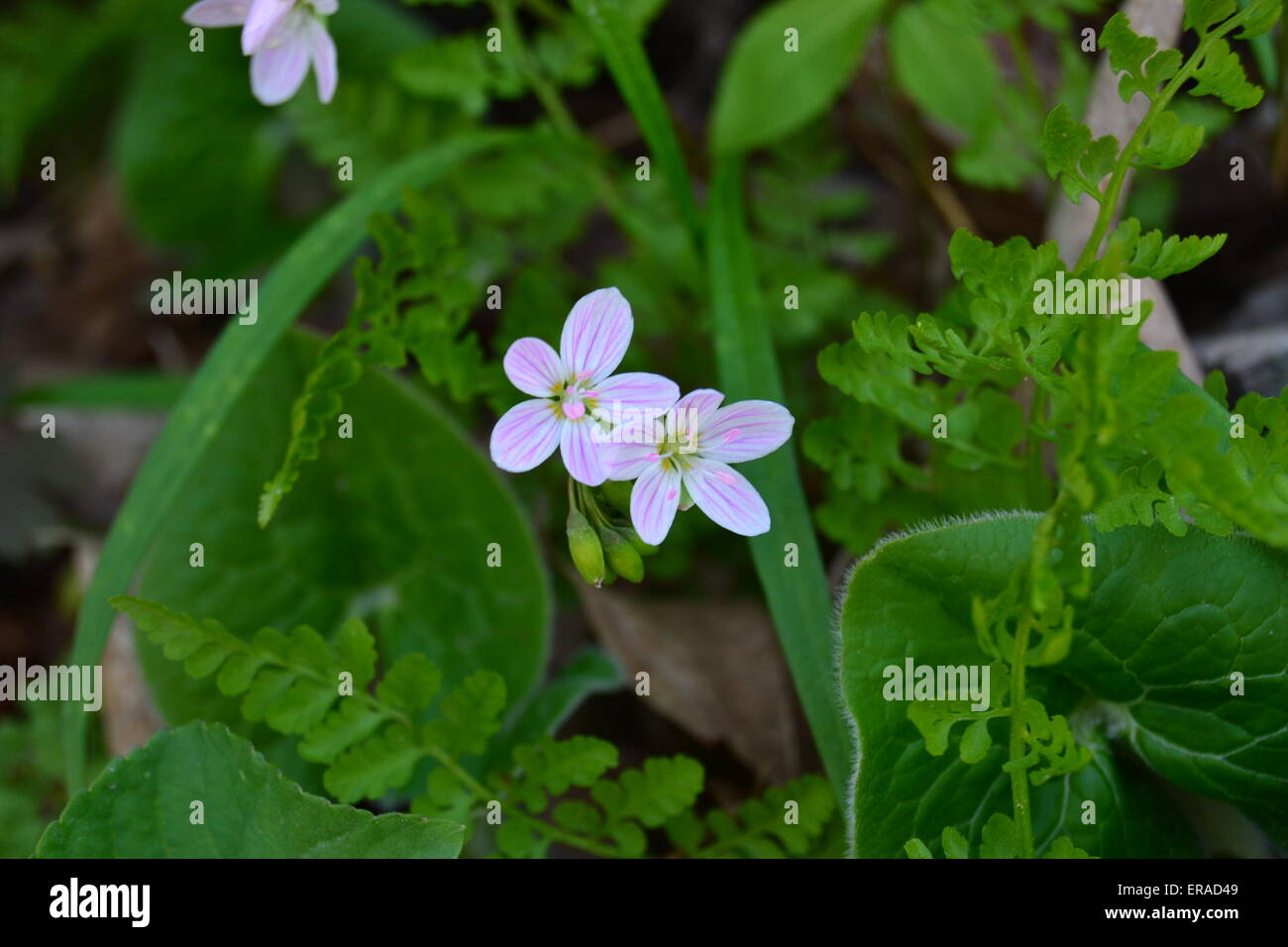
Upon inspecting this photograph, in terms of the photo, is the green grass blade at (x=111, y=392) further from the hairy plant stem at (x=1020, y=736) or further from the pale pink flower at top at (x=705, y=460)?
the hairy plant stem at (x=1020, y=736)

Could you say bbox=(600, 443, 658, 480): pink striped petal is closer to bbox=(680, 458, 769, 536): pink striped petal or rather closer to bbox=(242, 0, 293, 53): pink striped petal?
bbox=(680, 458, 769, 536): pink striped petal

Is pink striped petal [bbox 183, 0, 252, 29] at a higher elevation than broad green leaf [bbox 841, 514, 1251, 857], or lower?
higher

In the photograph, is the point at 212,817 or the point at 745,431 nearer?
the point at 745,431

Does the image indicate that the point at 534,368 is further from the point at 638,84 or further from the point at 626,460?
the point at 638,84

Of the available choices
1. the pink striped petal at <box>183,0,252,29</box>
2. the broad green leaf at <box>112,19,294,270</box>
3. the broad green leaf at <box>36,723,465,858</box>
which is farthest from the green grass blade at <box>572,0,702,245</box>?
the broad green leaf at <box>112,19,294,270</box>

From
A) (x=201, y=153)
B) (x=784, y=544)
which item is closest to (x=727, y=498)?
(x=784, y=544)
